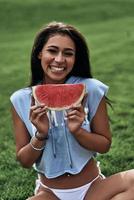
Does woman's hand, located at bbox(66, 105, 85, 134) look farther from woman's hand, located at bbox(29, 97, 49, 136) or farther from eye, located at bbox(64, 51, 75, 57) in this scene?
eye, located at bbox(64, 51, 75, 57)

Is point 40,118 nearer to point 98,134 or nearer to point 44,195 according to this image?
point 98,134

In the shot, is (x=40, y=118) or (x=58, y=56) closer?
(x=40, y=118)

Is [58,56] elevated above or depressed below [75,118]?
above

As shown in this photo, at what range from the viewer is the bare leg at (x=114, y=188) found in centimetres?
391

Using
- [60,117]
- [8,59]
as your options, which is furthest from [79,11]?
[60,117]

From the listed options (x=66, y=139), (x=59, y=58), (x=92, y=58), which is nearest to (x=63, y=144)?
(x=66, y=139)

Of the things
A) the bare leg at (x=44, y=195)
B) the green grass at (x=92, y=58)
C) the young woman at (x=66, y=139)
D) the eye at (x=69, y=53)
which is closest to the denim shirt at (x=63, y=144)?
the young woman at (x=66, y=139)

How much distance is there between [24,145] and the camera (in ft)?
13.3

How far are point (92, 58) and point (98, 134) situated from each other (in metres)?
8.02

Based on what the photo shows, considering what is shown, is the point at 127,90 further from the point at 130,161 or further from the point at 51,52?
the point at 51,52

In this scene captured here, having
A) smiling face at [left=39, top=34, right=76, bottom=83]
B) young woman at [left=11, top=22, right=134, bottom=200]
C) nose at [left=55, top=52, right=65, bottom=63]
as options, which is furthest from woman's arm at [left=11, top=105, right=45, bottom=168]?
nose at [left=55, top=52, right=65, bottom=63]

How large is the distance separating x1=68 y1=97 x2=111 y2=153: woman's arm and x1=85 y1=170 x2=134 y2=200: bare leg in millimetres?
227

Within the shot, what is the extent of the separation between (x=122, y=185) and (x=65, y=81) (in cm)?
86

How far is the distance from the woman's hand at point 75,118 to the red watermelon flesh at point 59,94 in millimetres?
159
